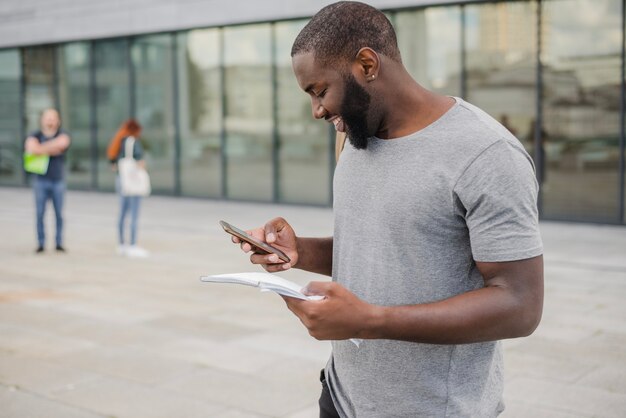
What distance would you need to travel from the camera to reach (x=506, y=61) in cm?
1341

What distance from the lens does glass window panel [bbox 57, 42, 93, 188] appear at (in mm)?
19703

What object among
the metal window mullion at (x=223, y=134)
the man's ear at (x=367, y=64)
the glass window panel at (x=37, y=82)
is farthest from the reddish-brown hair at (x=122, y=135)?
the glass window panel at (x=37, y=82)

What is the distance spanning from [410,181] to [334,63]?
309 mm

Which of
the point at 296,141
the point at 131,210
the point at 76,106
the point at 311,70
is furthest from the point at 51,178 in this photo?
the point at 76,106

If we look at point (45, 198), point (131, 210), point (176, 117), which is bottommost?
point (131, 210)

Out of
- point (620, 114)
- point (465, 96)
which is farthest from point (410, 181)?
point (465, 96)

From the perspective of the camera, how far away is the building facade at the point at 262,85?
502 inches

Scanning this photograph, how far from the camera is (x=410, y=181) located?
183cm

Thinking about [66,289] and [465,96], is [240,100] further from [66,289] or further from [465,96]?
[66,289]

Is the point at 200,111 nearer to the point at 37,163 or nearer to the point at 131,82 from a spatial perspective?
the point at 131,82

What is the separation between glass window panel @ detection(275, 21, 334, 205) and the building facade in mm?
26

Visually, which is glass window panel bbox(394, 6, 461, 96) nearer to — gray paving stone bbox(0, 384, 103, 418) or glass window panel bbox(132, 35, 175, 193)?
glass window panel bbox(132, 35, 175, 193)

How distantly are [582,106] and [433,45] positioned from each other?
2783 mm

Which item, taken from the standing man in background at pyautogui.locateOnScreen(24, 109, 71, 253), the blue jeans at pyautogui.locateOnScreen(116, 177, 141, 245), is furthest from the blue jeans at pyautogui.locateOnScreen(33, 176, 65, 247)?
the blue jeans at pyautogui.locateOnScreen(116, 177, 141, 245)
